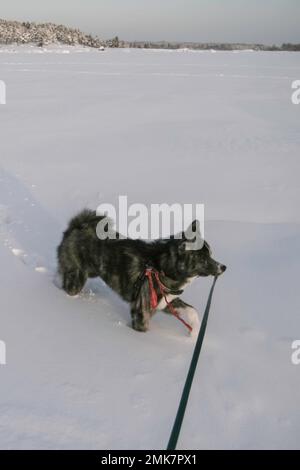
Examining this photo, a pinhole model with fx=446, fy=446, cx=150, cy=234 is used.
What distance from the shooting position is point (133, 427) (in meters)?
2.79

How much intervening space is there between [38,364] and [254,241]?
3399 mm

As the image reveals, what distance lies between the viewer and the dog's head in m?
3.71

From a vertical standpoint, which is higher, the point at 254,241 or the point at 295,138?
the point at 295,138

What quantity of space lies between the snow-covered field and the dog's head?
1.97 feet

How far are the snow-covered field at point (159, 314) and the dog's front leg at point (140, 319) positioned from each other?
68 mm

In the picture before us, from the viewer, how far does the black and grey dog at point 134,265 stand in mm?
3805

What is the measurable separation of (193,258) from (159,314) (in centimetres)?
89

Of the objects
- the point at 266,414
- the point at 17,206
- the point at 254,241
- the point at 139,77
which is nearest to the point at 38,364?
the point at 266,414

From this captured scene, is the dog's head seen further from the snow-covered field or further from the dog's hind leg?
the dog's hind leg

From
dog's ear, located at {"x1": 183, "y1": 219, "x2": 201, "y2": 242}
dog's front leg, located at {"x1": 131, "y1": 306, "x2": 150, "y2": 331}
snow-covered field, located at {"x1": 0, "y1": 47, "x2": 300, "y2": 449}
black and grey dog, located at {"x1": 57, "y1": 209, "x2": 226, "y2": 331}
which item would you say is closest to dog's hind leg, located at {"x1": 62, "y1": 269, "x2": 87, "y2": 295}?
black and grey dog, located at {"x1": 57, "y1": 209, "x2": 226, "y2": 331}
